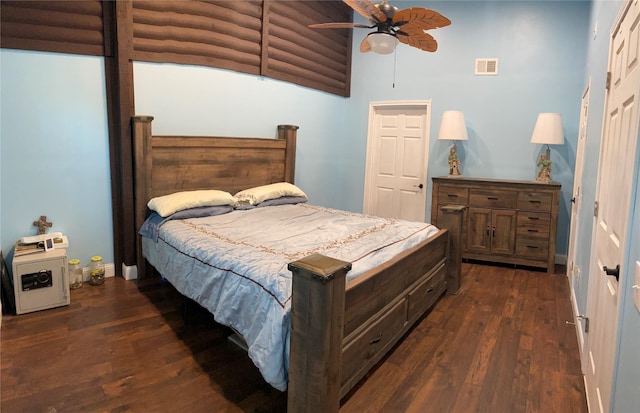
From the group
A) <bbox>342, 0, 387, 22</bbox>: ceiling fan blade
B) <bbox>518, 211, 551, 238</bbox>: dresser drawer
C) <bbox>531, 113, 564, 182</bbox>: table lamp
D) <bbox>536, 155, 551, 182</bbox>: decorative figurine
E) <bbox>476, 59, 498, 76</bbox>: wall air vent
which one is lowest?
<bbox>518, 211, 551, 238</bbox>: dresser drawer

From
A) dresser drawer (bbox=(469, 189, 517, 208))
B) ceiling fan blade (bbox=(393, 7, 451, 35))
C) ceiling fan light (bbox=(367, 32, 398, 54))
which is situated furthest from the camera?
dresser drawer (bbox=(469, 189, 517, 208))

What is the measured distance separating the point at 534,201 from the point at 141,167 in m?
3.96

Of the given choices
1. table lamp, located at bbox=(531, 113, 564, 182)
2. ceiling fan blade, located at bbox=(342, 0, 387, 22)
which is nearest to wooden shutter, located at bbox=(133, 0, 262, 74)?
ceiling fan blade, located at bbox=(342, 0, 387, 22)

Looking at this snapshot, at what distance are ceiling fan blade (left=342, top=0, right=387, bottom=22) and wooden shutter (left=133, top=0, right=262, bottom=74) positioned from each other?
6.41 feet

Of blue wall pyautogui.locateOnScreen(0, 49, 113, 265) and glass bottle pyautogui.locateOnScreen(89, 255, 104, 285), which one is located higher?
blue wall pyautogui.locateOnScreen(0, 49, 113, 265)

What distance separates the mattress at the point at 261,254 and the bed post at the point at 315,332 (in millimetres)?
115

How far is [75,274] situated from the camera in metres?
3.52

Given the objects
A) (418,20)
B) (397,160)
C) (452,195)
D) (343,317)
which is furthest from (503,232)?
(343,317)

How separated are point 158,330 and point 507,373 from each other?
224 cm

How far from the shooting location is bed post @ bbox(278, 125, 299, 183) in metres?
4.87

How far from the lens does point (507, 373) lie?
95.7 inches

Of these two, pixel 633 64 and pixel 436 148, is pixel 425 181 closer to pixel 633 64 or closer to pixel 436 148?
pixel 436 148

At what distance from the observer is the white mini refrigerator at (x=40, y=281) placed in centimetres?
295

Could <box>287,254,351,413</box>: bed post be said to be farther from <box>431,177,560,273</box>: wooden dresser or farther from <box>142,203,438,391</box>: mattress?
<box>431,177,560,273</box>: wooden dresser
